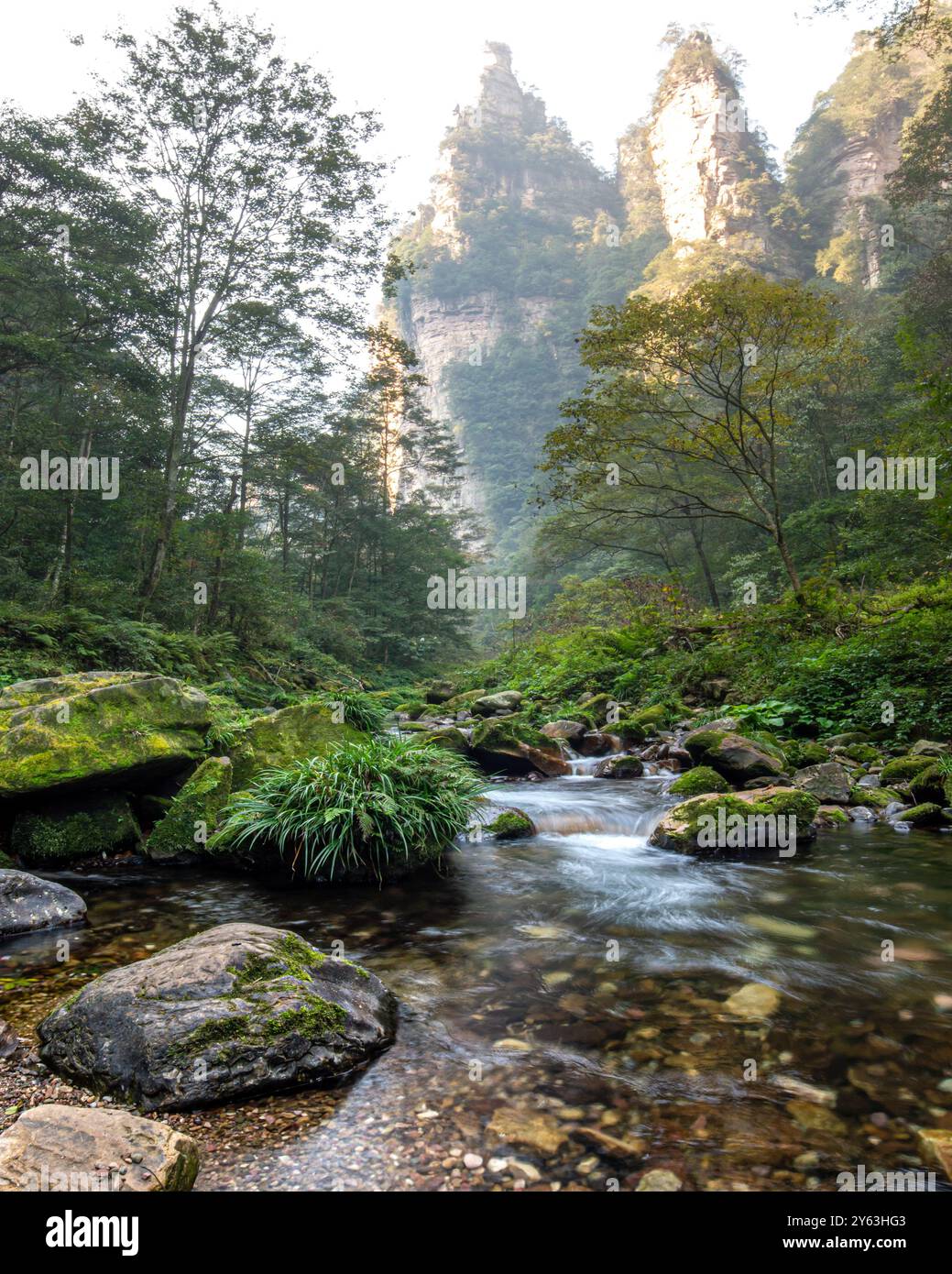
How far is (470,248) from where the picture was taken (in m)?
94.7

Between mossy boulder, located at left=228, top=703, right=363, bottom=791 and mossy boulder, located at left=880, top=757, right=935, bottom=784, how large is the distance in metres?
6.46

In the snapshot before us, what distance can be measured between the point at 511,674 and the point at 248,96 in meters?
17.4

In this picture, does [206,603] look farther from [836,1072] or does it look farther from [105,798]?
[836,1072]

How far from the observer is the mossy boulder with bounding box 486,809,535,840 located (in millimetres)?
7250

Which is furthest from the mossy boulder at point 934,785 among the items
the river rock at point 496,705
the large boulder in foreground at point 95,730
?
the river rock at point 496,705

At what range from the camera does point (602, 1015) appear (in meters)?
3.35

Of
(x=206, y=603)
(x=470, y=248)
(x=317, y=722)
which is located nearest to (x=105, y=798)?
(x=317, y=722)

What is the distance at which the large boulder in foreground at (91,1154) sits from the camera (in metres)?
1.89

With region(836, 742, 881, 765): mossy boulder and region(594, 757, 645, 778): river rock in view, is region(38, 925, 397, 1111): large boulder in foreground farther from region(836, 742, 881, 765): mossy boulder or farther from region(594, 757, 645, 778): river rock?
region(836, 742, 881, 765): mossy boulder

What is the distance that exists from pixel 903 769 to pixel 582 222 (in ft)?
345

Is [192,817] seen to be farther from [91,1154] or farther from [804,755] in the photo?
[804,755]

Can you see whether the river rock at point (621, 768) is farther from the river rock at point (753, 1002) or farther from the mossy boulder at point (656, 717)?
the river rock at point (753, 1002)

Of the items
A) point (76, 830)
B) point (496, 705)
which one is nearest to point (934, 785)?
point (76, 830)

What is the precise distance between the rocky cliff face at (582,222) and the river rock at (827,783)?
30.3 meters
